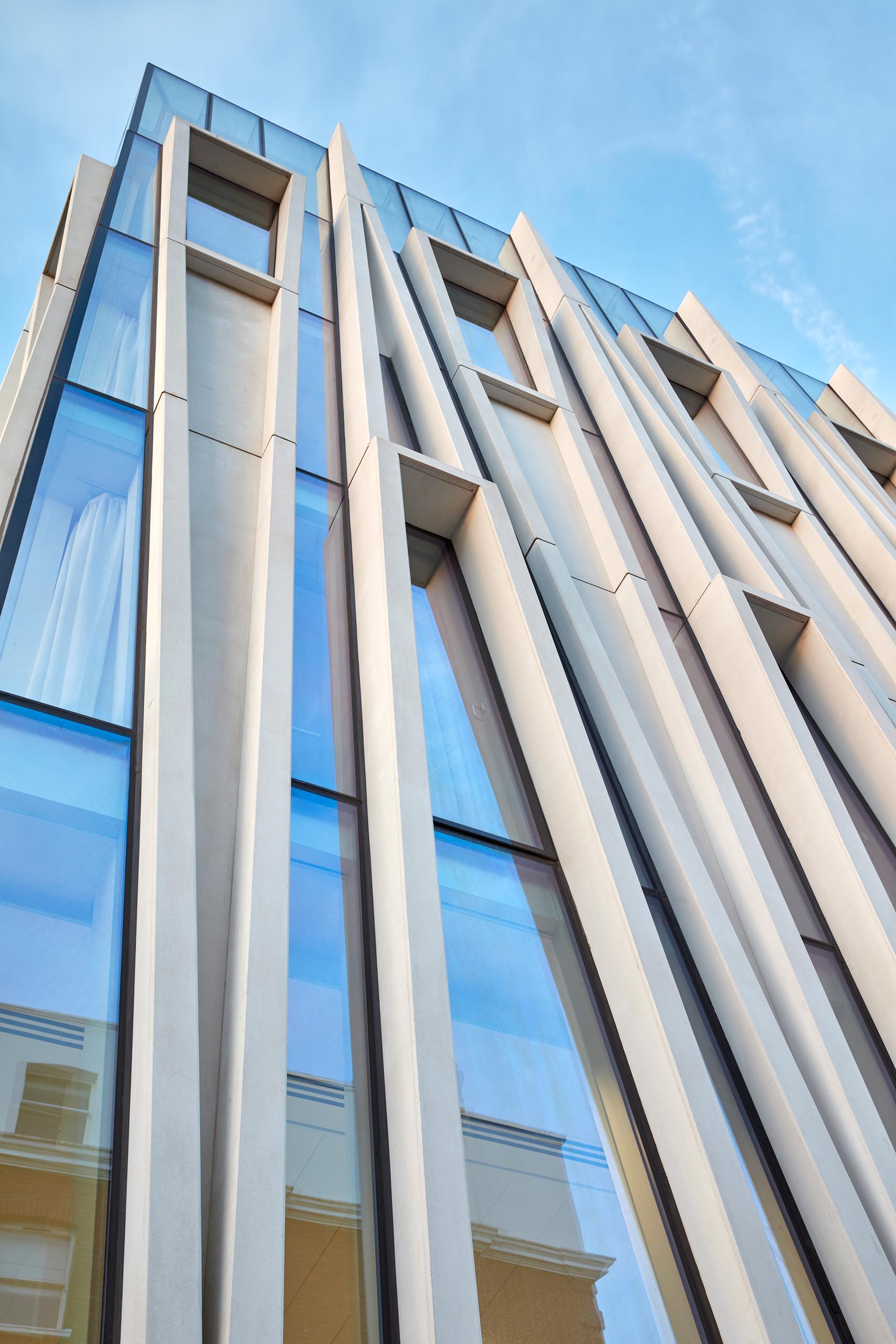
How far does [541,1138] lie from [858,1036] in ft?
9.97

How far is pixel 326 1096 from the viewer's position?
5262 millimetres

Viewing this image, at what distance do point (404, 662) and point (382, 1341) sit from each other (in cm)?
394

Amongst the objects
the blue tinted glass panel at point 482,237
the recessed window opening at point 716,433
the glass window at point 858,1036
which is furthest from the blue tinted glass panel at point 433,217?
the glass window at point 858,1036

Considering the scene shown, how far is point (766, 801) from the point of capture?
908cm

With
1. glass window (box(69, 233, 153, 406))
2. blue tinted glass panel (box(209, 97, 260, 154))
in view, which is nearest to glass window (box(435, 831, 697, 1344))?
glass window (box(69, 233, 153, 406))

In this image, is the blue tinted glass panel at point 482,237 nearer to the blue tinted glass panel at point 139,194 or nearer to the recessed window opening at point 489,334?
the recessed window opening at point 489,334

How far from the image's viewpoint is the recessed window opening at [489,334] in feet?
45.0

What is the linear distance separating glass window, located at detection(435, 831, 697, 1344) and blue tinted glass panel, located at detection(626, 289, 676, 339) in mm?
13601

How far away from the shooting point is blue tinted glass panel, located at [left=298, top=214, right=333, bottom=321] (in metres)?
11.9

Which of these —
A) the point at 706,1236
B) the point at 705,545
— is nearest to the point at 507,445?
the point at 705,545

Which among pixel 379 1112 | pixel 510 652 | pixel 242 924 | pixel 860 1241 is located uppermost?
pixel 510 652

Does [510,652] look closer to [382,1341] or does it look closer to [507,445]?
[507,445]

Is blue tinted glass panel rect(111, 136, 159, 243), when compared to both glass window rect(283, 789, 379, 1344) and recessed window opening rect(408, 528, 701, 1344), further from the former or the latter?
glass window rect(283, 789, 379, 1344)

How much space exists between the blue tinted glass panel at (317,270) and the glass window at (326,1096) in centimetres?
731
